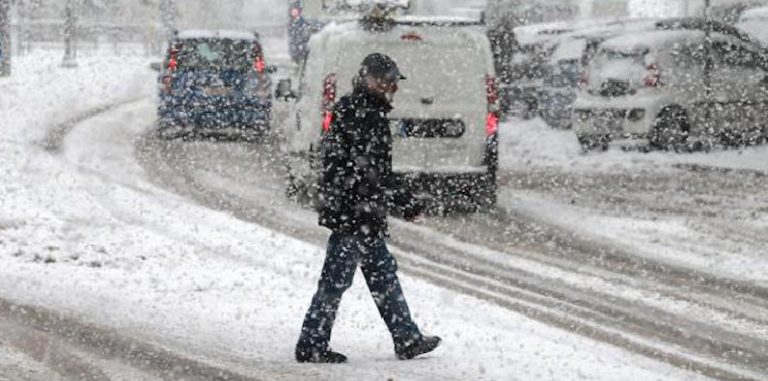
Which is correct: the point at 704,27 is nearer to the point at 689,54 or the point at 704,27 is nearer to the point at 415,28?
the point at 689,54

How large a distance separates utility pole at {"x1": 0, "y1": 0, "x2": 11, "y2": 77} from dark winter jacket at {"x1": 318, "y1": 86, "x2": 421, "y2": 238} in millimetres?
27497

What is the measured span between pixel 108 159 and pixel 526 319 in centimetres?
1053

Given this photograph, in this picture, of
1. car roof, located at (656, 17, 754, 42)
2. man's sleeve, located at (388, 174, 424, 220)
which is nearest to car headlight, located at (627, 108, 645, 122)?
car roof, located at (656, 17, 754, 42)

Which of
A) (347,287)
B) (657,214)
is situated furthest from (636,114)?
(347,287)

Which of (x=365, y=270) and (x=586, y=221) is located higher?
(x=365, y=270)

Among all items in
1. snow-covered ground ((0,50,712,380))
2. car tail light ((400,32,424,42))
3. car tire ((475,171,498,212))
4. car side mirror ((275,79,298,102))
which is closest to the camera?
snow-covered ground ((0,50,712,380))

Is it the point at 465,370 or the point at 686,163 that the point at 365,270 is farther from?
the point at 686,163

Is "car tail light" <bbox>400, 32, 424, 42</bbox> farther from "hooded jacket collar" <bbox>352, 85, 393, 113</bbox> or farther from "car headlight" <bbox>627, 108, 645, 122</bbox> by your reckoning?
"car headlight" <bbox>627, 108, 645, 122</bbox>

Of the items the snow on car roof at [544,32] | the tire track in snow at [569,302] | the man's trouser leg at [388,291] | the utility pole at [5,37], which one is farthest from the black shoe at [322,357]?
the utility pole at [5,37]

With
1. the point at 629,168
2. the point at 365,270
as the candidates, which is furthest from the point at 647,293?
the point at 629,168

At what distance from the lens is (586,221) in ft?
42.2

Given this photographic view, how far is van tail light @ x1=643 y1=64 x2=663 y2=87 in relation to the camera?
1902cm

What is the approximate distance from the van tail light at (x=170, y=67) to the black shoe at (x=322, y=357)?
1418 centimetres

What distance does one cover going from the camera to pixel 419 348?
6766 mm
